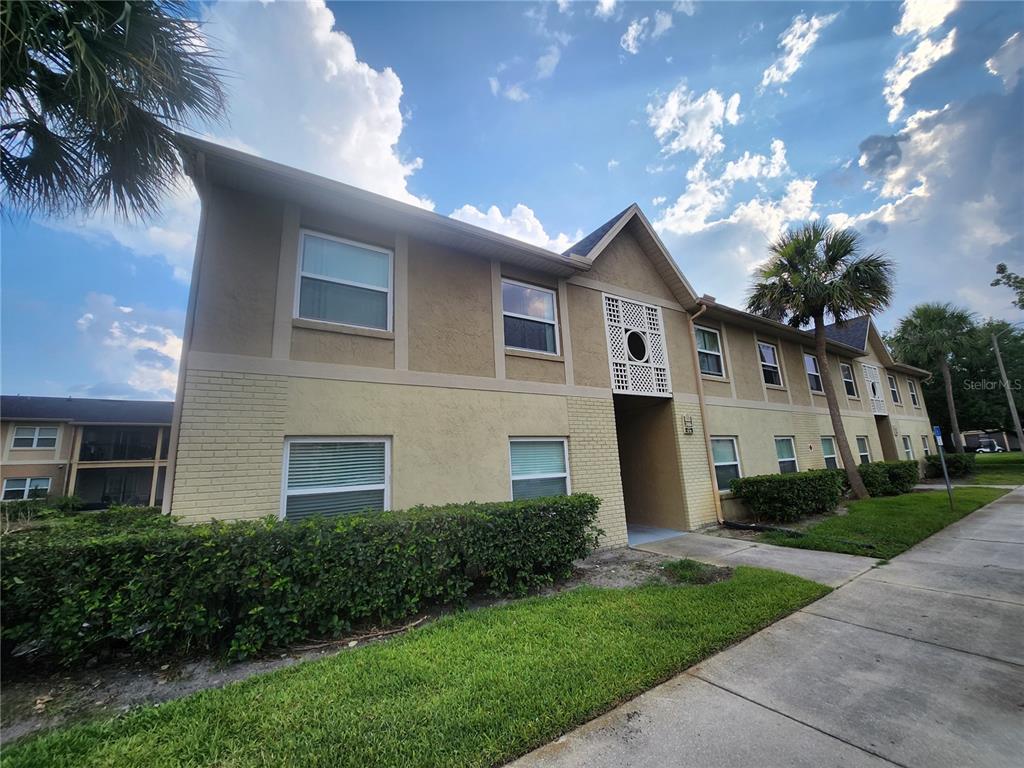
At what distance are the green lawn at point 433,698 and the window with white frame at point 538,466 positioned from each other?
3.04 meters

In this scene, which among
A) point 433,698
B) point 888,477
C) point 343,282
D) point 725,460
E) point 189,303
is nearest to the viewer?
point 433,698

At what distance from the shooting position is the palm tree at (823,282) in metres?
12.1

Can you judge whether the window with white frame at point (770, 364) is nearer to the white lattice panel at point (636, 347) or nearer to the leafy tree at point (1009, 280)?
the white lattice panel at point (636, 347)

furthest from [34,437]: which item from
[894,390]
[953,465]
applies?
[953,465]

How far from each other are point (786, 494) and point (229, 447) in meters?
11.8

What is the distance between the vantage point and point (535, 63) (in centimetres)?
903

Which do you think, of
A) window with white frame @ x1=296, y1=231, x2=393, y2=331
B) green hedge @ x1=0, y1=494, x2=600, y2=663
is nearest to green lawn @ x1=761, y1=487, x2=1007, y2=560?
green hedge @ x1=0, y1=494, x2=600, y2=663

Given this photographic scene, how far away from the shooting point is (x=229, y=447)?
504cm

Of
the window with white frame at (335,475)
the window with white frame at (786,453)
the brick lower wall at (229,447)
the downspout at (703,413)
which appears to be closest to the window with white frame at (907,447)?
the window with white frame at (786,453)

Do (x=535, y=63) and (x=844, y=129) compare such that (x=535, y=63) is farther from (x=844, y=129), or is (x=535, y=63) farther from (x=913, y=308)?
(x=913, y=308)

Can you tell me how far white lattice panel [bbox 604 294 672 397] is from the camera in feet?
31.1

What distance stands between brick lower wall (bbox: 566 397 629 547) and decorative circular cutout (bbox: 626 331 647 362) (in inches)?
77.8

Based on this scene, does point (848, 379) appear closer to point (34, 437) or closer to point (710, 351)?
point (710, 351)

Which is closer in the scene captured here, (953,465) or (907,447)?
(953,465)
